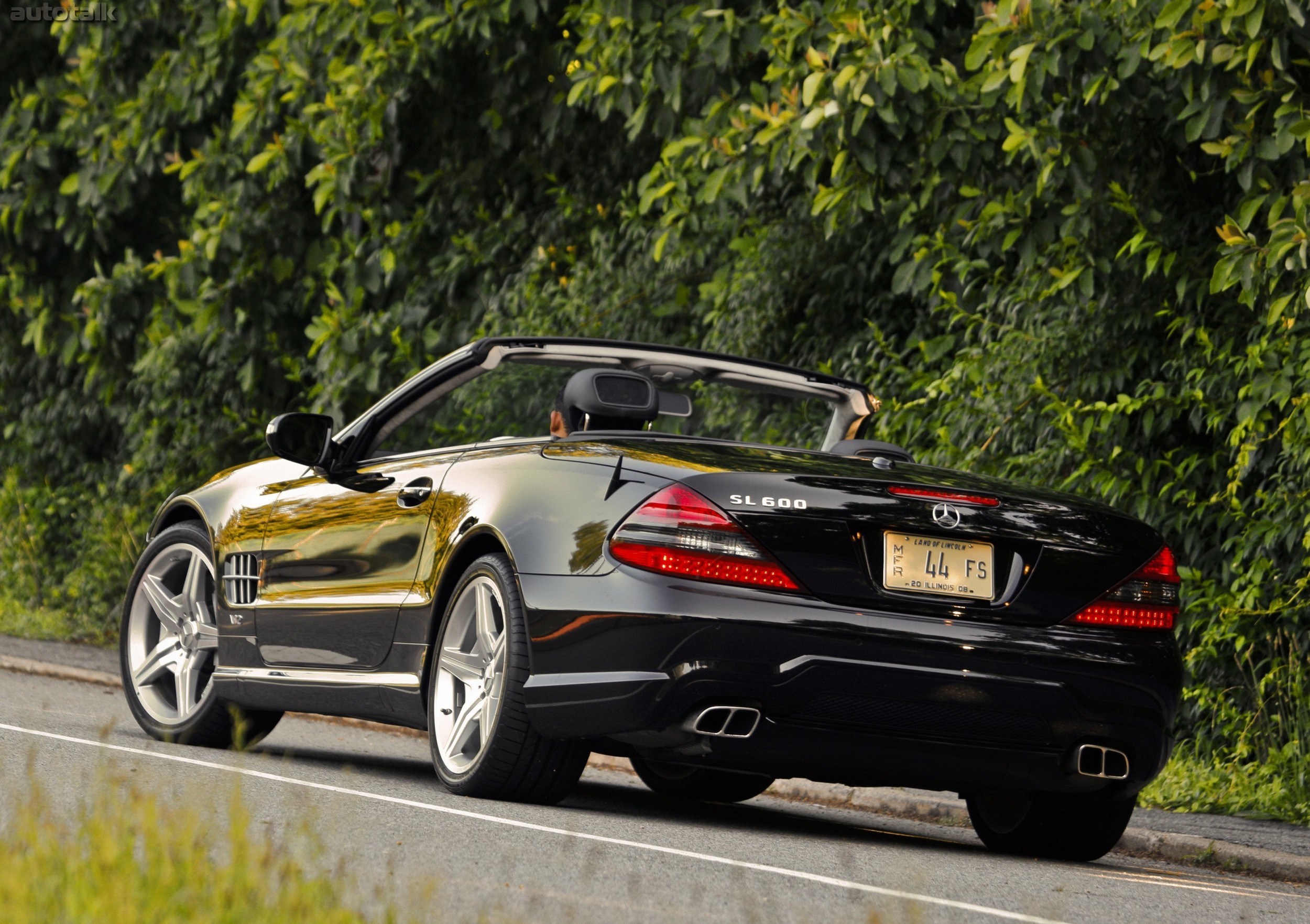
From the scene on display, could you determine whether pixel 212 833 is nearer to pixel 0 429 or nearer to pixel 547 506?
pixel 547 506

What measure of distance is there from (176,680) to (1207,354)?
5.12m

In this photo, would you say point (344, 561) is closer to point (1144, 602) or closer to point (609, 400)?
point (609, 400)

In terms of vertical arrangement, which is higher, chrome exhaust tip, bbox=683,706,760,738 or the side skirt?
chrome exhaust tip, bbox=683,706,760,738

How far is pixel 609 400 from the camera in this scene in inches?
252

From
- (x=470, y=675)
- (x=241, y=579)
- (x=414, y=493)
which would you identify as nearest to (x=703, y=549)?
(x=470, y=675)

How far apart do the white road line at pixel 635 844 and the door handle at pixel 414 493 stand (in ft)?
3.33

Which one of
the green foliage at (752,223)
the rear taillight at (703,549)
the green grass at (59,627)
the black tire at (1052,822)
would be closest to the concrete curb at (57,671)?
the green foliage at (752,223)

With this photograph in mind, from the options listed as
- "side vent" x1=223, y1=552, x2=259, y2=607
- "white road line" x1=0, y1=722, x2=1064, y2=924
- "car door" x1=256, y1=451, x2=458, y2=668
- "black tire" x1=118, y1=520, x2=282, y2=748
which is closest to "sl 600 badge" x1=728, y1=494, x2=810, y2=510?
"white road line" x1=0, y1=722, x2=1064, y2=924

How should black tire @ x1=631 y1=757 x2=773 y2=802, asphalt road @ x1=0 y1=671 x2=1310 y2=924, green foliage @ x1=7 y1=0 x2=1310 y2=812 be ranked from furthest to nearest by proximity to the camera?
green foliage @ x1=7 y1=0 x2=1310 y2=812 → black tire @ x1=631 y1=757 x2=773 y2=802 → asphalt road @ x1=0 y1=671 x2=1310 y2=924

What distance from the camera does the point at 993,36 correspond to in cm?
887

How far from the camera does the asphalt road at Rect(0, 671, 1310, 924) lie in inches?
170

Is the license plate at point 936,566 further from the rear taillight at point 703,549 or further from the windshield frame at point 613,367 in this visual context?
the windshield frame at point 613,367

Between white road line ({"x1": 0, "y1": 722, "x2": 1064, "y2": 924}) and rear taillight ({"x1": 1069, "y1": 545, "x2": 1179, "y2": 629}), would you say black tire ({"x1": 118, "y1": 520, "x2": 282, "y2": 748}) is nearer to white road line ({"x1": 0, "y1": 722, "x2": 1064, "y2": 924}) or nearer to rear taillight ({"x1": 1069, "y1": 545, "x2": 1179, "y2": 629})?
white road line ({"x1": 0, "y1": 722, "x2": 1064, "y2": 924})

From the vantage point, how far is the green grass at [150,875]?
3371 mm
